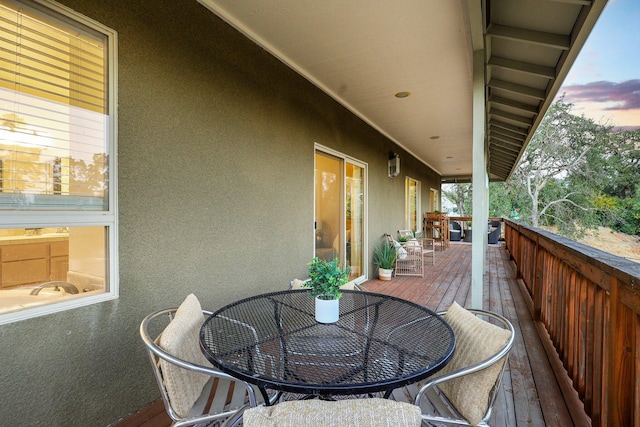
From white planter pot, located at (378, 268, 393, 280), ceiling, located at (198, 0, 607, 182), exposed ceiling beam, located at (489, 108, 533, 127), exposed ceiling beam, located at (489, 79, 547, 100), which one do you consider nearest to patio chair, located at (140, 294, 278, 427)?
ceiling, located at (198, 0, 607, 182)

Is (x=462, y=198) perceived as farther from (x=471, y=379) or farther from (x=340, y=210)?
(x=471, y=379)

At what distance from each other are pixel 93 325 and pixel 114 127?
1.11 metres

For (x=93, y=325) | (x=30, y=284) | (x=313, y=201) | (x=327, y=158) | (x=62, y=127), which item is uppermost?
(x=327, y=158)

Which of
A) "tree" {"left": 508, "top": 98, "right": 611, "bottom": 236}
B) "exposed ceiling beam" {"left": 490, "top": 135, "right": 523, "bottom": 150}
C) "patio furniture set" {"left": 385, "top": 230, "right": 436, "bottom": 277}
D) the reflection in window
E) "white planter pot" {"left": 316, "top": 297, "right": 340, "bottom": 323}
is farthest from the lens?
"tree" {"left": 508, "top": 98, "right": 611, "bottom": 236}

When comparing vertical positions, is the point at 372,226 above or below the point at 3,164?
below

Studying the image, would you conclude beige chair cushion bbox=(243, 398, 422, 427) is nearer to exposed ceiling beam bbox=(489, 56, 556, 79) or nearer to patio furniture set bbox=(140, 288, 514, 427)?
patio furniture set bbox=(140, 288, 514, 427)

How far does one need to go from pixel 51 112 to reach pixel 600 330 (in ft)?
9.79

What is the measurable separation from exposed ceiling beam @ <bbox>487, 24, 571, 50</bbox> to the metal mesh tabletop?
7.16 ft

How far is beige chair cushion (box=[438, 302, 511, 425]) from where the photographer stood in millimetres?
1195

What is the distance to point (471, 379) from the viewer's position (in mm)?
1261

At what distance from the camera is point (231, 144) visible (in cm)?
254

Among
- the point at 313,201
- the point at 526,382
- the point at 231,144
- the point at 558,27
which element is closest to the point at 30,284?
the point at 231,144

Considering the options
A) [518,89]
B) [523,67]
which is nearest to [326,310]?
[523,67]

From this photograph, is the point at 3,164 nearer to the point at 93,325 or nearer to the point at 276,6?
the point at 93,325
